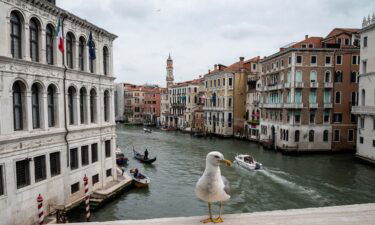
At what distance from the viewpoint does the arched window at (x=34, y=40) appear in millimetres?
8742

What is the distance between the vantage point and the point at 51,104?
9.83 m

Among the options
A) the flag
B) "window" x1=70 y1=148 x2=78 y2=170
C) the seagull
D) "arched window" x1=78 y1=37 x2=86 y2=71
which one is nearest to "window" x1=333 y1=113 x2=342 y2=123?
the flag

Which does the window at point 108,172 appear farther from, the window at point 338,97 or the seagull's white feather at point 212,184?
the window at point 338,97

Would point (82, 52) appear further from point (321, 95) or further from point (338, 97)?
point (338, 97)

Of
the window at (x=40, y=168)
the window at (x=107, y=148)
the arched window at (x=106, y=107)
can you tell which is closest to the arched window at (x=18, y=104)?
the window at (x=40, y=168)

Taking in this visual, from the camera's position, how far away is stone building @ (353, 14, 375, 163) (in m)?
18.9

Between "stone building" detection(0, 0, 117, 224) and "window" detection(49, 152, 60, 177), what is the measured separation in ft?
0.11

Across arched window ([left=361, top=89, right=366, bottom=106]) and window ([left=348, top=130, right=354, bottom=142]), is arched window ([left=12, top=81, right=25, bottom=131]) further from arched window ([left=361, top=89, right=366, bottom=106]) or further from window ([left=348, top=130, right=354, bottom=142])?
window ([left=348, top=130, right=354, bottom=142])

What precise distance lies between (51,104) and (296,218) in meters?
9.05

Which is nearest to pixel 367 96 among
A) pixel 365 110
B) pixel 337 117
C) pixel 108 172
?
pixel 365 110

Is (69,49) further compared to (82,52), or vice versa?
(82,52)

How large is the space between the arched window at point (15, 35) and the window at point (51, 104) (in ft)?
5.45

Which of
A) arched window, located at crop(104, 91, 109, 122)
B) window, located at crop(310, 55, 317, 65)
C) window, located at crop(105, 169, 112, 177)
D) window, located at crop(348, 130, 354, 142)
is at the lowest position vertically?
window, located at crop(105, 169, 112, 177)

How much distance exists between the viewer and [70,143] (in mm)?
10422
